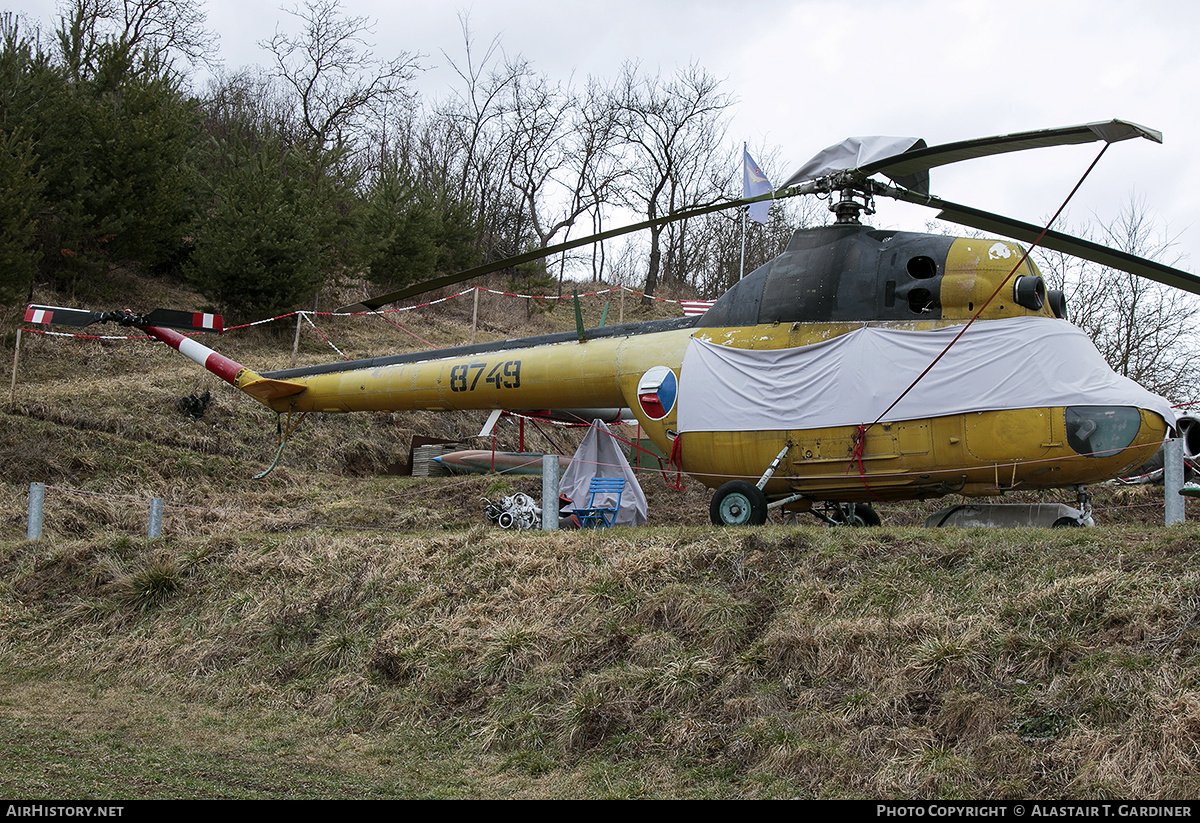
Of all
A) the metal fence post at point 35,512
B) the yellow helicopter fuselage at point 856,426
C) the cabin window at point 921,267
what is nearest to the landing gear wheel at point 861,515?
the yellow helicopter fuselage at point 856,426

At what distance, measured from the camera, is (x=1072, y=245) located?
941 centimetres

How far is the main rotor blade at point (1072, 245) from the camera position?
8617 mm

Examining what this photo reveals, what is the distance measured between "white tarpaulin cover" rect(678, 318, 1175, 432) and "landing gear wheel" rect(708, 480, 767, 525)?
2.19 feet

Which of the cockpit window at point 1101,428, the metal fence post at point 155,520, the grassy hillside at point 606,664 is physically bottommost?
the grassy hillside at point 606,664

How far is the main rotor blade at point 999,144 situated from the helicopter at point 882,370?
0.02 meters

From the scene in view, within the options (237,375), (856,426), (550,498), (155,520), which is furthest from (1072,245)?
(237,375)

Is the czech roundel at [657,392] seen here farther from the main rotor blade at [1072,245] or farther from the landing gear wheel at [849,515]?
the main rotor blade at [1072,245]

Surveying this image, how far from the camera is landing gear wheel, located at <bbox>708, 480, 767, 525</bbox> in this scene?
9.89m

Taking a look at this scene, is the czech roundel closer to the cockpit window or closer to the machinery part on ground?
the machinery part on ground

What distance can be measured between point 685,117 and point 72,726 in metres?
35.9

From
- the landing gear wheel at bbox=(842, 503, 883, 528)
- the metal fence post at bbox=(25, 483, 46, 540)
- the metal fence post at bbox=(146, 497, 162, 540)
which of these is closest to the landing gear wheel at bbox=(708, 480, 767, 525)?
the landing gear wheel at bbox=(842, 503, 883, 528)

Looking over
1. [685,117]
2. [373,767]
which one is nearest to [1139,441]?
[373,767]

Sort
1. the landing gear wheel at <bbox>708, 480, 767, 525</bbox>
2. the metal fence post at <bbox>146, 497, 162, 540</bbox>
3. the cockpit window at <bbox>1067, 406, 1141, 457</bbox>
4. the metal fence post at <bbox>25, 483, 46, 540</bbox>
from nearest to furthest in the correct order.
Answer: the cockpit window at <bbox>1067, 406, 1141, 457</bbox>, the landing gear wheel at <bbox>708, 480, 767, 525</bbox>, the metal fence post at <bbox>146, 497, 162, 540</bbox>, the metal fence post at <bbox>25, 483, 46, 540</bbox>
